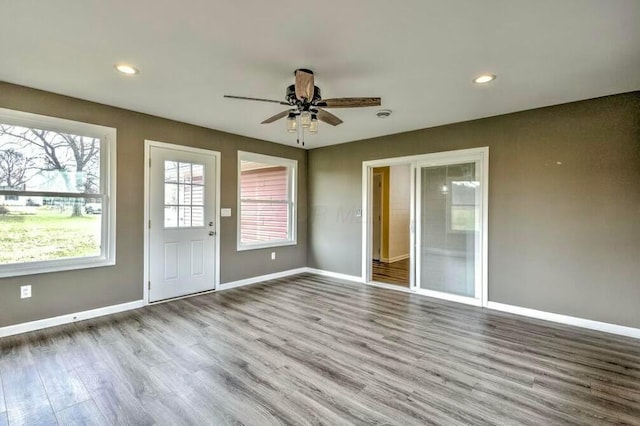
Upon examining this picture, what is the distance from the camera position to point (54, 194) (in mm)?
3334

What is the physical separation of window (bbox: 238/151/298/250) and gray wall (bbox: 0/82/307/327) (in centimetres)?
17

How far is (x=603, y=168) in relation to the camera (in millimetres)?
3281

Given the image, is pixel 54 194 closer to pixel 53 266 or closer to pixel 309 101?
pixel 53 266

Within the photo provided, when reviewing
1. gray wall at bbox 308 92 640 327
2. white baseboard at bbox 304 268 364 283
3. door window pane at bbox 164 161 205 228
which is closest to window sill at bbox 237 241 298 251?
white baseboard at bbox 304 268 364 283

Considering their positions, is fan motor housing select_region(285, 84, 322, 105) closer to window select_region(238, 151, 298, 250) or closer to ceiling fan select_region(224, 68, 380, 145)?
ceiling fan select_region(224, 68, 380, 145)

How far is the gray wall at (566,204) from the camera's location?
3174mm

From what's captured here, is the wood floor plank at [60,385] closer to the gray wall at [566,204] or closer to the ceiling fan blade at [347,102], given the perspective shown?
the ceiling fan blade at [347,102]

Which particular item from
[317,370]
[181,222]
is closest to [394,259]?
[181,222]

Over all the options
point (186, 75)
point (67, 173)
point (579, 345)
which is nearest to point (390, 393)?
point (579, 345)

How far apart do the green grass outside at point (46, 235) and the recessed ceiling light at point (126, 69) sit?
5.78 ft

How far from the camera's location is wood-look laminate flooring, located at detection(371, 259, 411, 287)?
5391 millimetres

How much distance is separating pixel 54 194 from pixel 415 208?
456cm

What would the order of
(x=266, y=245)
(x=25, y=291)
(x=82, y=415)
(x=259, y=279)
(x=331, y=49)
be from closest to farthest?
(x=82, y=415) < (x=331, y=49) < (x=25, y=291) < (x=259, y=279) < (x=266, y=245)

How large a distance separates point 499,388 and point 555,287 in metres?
2.01
